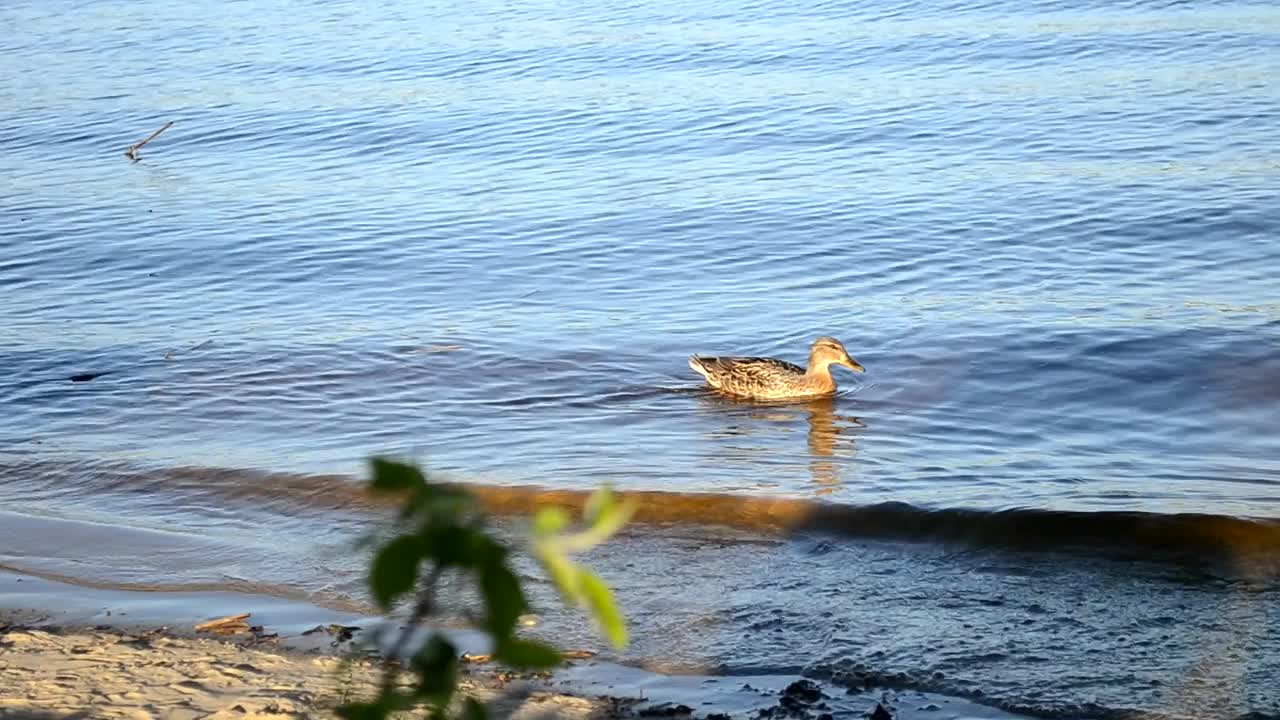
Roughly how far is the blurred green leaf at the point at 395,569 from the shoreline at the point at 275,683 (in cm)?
401

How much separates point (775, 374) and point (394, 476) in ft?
34.8

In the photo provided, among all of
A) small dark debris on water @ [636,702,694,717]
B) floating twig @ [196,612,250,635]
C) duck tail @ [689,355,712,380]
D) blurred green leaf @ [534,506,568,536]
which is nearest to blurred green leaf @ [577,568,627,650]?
blurred green leaf @ [534,506,568,536]

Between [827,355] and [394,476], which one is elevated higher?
[394,476]

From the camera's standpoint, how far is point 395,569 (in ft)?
5.29

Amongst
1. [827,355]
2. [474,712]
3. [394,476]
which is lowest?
[827,355]

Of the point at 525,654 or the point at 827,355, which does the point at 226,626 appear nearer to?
the point at 525,654

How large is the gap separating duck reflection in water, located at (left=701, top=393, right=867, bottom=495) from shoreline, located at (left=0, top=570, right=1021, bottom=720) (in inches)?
135

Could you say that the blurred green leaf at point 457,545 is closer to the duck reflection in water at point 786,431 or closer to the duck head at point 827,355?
the duck reflection in water at point 786,431

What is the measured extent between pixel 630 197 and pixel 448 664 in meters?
17.6

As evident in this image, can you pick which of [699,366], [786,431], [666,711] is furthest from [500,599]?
[699,366]

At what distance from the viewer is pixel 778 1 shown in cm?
3391

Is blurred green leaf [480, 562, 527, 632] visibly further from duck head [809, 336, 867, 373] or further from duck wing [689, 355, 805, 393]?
duck head [809, 336, 867, 373]

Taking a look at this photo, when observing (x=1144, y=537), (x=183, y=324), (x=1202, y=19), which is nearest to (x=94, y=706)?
(x=1144, y=537)

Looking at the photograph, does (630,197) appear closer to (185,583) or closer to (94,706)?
(185,583)
